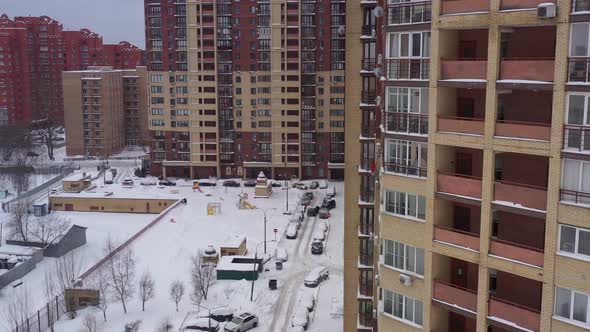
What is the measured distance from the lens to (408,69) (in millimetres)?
10273

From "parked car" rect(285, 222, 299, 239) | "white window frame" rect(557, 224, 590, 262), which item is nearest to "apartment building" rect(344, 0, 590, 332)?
"white window frame" rect(557, 224, 590, 262)

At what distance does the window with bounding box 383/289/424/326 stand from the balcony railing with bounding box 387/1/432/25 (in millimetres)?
4564

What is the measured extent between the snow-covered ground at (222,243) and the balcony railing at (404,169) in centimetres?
1719

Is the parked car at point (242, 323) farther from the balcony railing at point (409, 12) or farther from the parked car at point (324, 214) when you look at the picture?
the parked car at point (324, 214)

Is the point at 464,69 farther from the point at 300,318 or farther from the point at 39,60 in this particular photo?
the point at 39,60

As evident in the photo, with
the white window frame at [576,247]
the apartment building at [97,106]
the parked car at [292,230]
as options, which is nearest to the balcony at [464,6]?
the white window frame at [576,247]

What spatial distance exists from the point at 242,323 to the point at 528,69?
20381mm

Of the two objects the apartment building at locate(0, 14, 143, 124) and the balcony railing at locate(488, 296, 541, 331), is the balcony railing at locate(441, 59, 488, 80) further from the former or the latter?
the apartment building at locate(0, 14, 143, 124)

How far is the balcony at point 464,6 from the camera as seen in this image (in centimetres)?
915

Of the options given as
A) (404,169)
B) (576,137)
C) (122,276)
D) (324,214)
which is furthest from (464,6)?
(324,214)

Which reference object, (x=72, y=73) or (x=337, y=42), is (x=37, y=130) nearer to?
(x=72, y=73)

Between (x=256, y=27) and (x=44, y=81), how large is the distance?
45.4 m

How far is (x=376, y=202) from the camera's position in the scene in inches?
685

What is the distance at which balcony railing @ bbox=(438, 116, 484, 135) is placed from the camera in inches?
372
